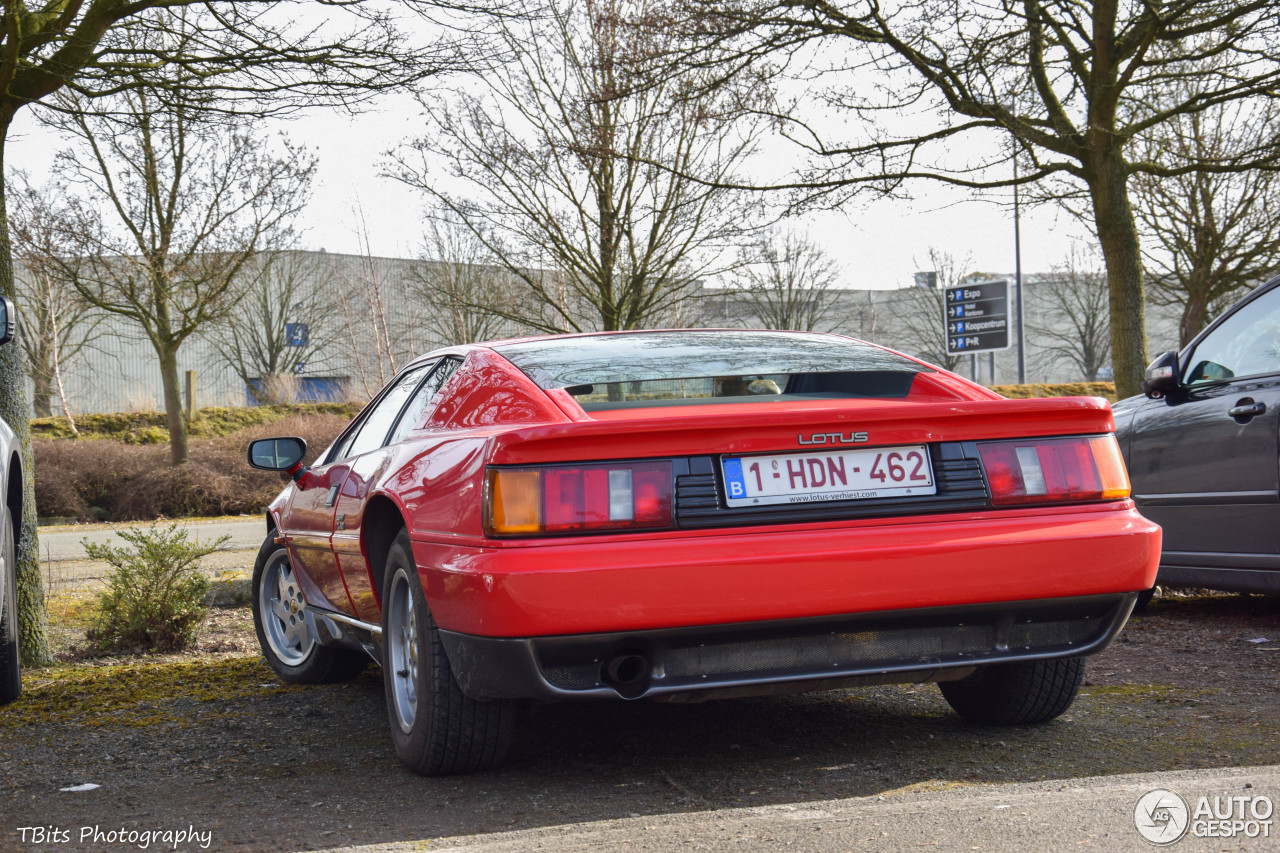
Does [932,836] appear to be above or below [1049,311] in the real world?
below

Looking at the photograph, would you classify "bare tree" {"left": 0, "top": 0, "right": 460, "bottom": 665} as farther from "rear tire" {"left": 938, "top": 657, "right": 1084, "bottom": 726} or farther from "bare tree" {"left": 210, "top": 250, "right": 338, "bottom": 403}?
"bare tree" {"left": 210, "top": 250, "right": 338, "bottom": 403}

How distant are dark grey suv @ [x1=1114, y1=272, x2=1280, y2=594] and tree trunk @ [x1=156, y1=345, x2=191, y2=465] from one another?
16535 mm

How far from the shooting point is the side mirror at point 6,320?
4.87 m

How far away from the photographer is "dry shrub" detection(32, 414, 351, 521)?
1783 centimetres

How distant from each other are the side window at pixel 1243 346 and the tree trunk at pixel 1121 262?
511 centimetres

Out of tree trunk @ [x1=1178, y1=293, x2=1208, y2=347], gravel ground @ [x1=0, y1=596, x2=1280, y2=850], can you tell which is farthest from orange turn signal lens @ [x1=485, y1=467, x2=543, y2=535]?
tree trunk @ [x1=1178, y1=293, x2=1208, y2=347]

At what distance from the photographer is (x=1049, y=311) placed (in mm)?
52312

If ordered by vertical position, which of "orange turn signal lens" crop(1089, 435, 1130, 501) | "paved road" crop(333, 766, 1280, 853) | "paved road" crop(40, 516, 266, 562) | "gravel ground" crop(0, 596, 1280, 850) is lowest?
"paved road" crop(40, 516, 266, 562)

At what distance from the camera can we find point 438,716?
3.42 m

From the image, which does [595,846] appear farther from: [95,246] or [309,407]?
[309,407]

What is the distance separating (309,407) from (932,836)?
1046 inches

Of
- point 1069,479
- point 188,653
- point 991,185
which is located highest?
point 991,185

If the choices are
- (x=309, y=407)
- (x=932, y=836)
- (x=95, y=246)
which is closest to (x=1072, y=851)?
(x=932, y=836)

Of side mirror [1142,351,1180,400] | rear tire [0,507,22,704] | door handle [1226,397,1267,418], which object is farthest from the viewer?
side mirror [1142,351,1180,400]
